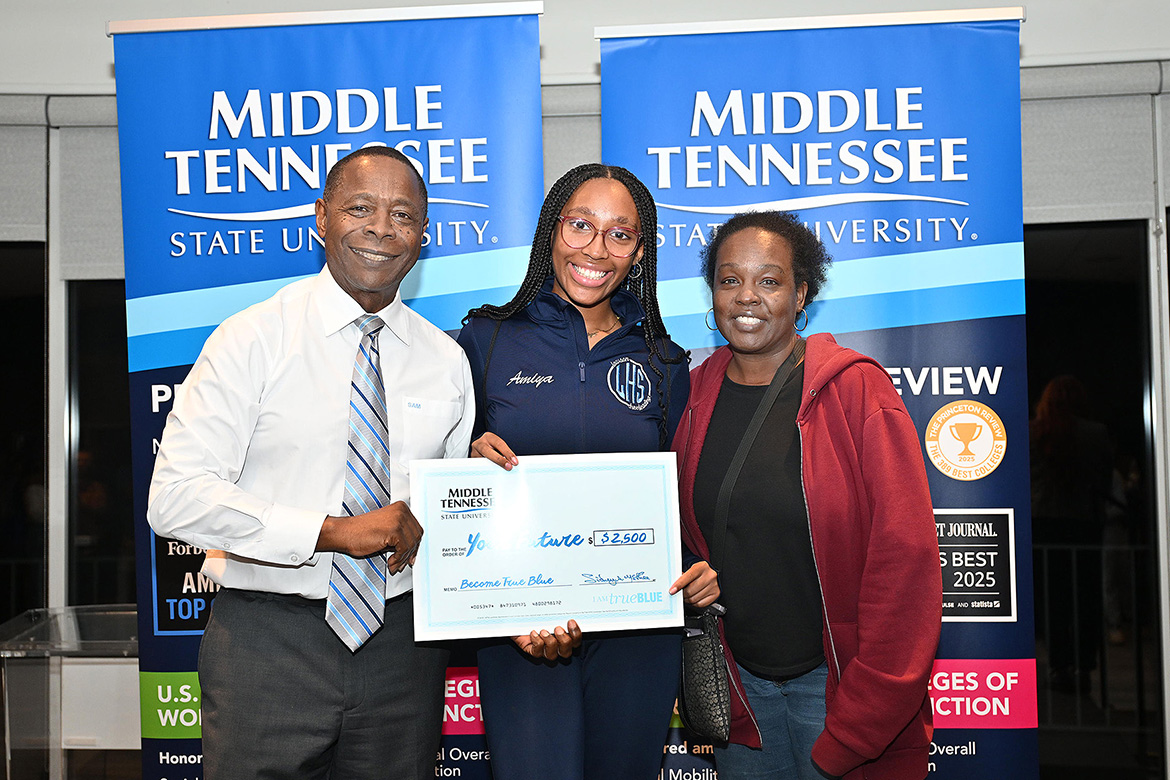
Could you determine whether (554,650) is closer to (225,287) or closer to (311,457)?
(311,457)

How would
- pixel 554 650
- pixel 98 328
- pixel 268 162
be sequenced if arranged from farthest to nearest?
1. pixel 98 328
2. pixel 268 162
3. pixel 554 650

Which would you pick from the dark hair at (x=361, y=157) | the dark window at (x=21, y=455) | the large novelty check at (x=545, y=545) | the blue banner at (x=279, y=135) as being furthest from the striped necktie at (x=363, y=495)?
Result: the dark window at (x=21, y=455)

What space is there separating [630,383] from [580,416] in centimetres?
17

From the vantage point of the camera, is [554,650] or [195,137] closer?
[554,650]

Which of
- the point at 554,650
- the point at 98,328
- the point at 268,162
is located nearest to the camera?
the point at 554,650

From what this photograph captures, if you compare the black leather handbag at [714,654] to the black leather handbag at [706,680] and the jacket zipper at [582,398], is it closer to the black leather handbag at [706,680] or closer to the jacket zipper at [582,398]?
the black leather handbag at [706,680]

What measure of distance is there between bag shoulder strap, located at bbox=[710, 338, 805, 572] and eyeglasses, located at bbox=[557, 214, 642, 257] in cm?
51

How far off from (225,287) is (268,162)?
507mm

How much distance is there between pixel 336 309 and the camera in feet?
6.89

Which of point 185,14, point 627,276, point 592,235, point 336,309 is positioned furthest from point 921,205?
point 185,14

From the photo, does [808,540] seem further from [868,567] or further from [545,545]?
[545,545]

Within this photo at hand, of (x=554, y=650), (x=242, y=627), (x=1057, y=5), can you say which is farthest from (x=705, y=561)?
(x=1057, y=5)

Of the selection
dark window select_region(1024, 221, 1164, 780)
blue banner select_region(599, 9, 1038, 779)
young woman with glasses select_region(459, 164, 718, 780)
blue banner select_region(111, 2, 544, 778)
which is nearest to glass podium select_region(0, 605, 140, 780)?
blue banner select_region(111, 2, 544, 778)

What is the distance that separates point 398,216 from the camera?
208cm
